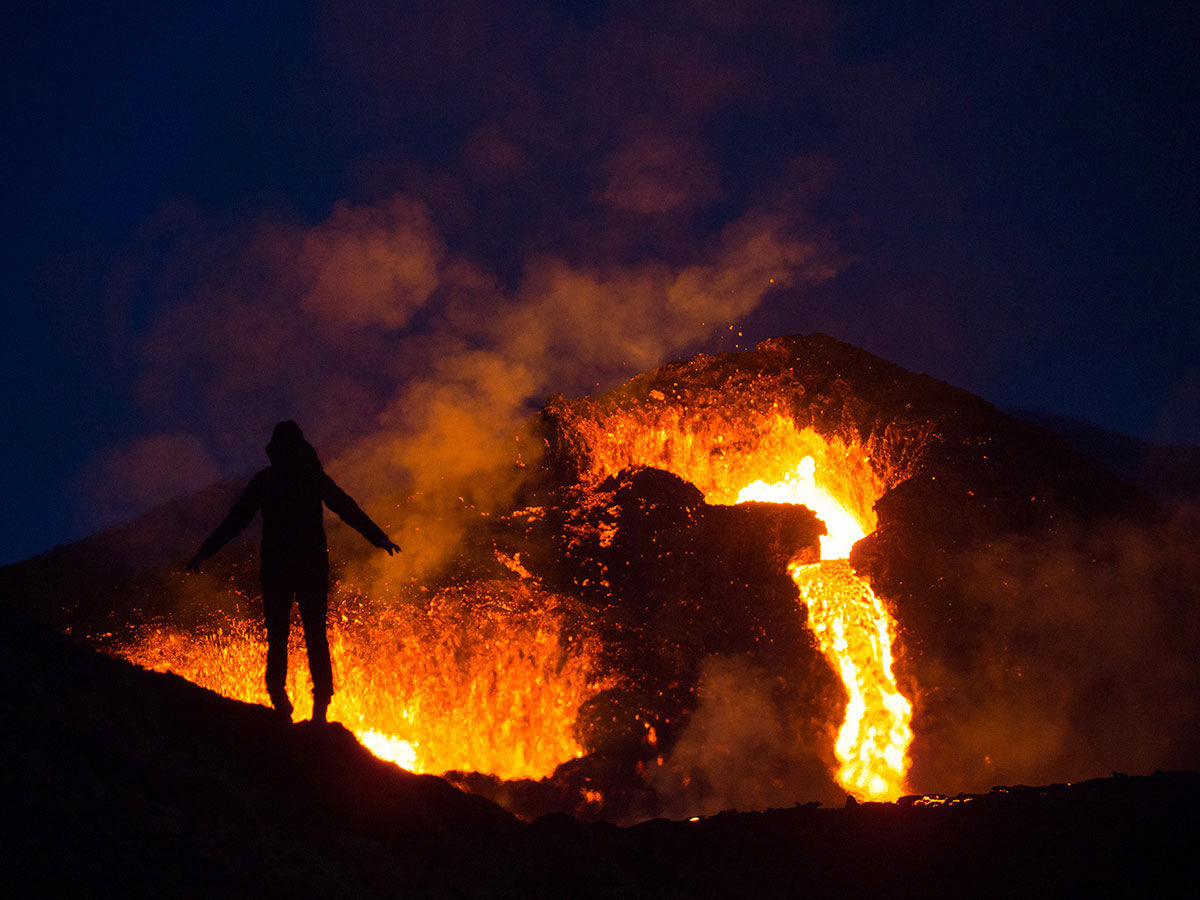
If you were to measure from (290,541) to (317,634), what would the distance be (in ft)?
2.50

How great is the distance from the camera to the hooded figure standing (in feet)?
22.0

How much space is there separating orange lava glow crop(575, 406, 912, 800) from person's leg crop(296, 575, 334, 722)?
28.6ft


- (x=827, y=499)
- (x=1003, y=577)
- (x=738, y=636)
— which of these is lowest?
(x=738, y=636)

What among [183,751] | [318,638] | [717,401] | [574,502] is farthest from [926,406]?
[183,751]

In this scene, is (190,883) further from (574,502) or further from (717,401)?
(717,401)

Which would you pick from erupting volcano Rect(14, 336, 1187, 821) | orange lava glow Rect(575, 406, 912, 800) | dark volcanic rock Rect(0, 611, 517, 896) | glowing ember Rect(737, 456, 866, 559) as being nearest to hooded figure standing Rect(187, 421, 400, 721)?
dark volcanic rock Rect(0, 611, 517, 896)

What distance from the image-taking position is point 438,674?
1447 cm

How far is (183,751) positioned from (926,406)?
612 inches

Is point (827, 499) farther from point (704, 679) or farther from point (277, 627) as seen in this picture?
point (277, 627)

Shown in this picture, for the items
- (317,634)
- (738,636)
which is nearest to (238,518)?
(317,634)

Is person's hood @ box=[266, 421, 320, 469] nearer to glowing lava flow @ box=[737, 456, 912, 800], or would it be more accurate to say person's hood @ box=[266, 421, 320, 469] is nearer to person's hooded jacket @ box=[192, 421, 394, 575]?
person's hooded jacket @ box=[192, 421, 394, 575]

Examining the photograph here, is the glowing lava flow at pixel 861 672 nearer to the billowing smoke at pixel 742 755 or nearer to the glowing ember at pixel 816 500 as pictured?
the billowing smoke at pixel 742 755

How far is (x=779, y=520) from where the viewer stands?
1573cm

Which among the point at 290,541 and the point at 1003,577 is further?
the point at 1003,577
